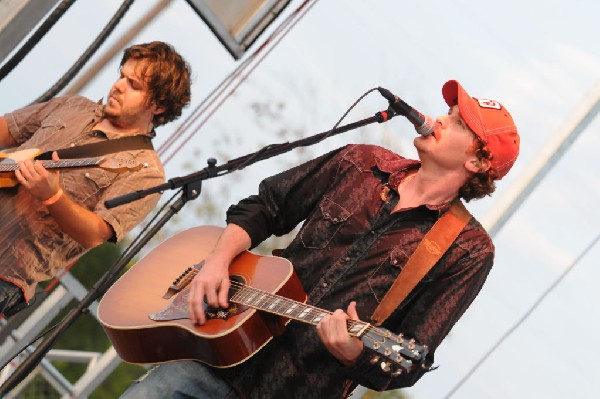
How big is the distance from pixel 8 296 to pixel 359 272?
1300mm

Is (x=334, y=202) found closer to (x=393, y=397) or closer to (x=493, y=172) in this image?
(x=493, y=172)

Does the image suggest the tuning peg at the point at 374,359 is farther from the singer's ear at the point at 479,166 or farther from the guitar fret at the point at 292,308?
the singer's ear at the point at 479,166

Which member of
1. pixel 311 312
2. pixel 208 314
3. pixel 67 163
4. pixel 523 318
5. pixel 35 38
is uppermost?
pixel 35 38

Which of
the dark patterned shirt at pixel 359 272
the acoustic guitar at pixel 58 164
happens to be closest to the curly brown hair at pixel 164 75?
the acoustic guitar at pixel 58 164

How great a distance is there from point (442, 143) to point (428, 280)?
44cm

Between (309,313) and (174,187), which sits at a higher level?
(174,187)

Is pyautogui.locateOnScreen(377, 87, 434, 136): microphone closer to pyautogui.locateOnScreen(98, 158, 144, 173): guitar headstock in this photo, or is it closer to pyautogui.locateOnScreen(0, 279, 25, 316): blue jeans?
pyautogui.locateOnScreen(98, 158, 144, 173): guitar headstock

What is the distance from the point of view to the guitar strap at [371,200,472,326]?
99.3 inches

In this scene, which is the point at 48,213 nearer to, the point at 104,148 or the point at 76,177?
the point at 76,177

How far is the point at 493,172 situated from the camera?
2.75m

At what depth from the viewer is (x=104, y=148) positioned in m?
3.30

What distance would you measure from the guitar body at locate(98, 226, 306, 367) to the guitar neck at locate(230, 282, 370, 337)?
1.0 inches

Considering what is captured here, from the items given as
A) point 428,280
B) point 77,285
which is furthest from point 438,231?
point 77,285

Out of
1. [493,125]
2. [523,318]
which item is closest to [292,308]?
[493,125]
